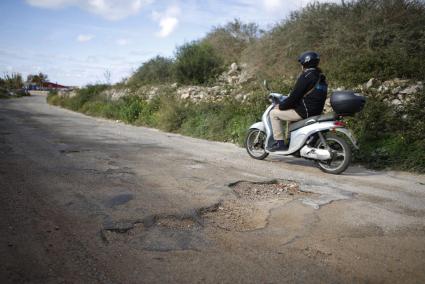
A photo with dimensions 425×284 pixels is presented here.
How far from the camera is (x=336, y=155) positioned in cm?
572

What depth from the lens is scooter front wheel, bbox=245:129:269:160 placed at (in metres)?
6.91

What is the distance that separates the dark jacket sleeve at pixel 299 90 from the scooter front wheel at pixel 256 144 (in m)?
0.97

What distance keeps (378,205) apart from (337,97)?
6.74 ft

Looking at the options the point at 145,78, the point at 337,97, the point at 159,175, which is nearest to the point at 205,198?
the point at 159,175

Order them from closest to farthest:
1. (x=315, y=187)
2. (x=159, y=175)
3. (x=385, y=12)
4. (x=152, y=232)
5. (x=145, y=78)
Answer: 1. (x=152, y=232)
2. (x=315, y=187)
3. (x=159, y=175)
4. (x=385, y=12)
5. (x=145, y=78)

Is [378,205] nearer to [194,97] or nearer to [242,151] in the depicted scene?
[242,151]

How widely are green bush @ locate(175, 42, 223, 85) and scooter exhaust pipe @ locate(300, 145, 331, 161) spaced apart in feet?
32.7

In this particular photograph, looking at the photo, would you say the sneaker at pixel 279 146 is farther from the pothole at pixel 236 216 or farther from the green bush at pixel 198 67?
the green bush at pixel 198 67

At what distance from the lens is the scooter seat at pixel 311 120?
Result: 18.9 feet

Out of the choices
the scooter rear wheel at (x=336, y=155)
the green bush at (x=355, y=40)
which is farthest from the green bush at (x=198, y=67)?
the scooter rear wheel at (x=336, y=155)

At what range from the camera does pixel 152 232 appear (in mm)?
3133

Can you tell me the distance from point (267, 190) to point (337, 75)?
19.0 feet

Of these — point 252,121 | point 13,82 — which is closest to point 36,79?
point 13,82

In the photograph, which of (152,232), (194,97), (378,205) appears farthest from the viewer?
(194,97)
